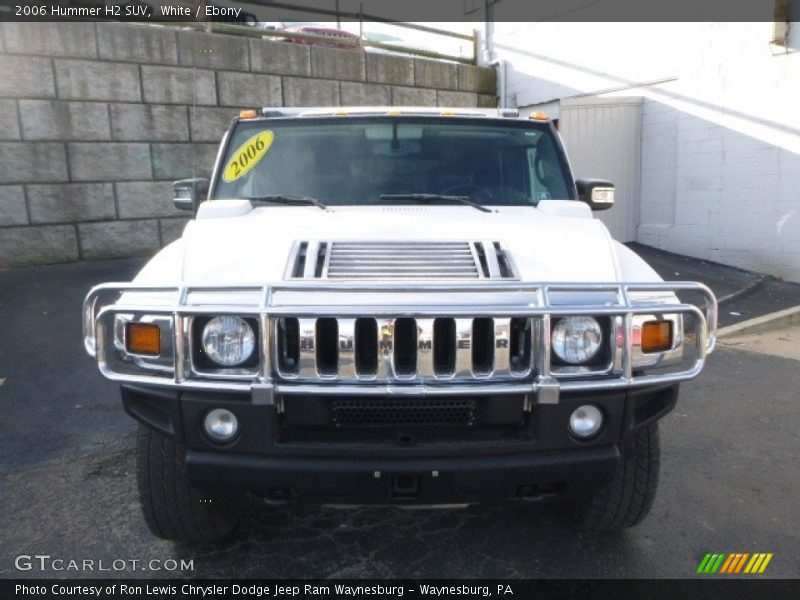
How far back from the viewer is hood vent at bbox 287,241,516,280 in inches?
92.1

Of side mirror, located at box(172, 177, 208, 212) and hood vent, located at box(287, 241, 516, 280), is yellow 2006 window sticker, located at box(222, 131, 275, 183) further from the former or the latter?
hood vent, located at box(287, 241, 516, 280)

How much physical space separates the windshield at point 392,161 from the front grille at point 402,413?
142 cm

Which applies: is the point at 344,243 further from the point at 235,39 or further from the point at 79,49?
the point at 235,39

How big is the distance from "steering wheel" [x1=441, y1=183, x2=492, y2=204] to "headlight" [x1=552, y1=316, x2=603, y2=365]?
1352 millimetres

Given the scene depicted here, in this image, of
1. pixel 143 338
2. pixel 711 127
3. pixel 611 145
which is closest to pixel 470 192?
pixel 143 338

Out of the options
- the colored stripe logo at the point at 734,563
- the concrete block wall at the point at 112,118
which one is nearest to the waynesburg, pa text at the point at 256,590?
the colored stripe logo at the point at 734,563

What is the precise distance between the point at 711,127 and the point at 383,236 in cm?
758

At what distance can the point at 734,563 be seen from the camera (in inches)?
107

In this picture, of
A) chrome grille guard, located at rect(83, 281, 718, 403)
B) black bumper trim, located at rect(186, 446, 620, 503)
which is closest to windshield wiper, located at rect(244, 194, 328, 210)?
chrome grille guard, located at rect(83, 281, 718, 403)

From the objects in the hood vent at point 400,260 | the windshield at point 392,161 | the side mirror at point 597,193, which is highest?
the windshield at point 392,161

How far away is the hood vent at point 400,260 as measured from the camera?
2340 millimetres

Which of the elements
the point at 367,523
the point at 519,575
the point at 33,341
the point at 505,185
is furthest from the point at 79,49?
the point at 519,575

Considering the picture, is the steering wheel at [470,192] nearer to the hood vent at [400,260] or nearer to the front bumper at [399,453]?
the hood vent at [400,260]

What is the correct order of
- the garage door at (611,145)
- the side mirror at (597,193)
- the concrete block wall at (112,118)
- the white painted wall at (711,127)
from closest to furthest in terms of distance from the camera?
the side mirror at (597,193)
the concrete block wall at (112,118)
the white painted wall at (711,127)
the garage door at (611,145)
